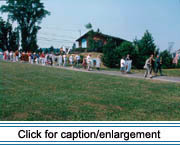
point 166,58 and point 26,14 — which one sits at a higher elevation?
point 26,14

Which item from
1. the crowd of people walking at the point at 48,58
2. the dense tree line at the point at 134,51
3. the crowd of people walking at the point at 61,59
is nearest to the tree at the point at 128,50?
the dense tree line at the point at 134,51

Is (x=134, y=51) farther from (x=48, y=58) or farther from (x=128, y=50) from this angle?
(x=48, y=58)

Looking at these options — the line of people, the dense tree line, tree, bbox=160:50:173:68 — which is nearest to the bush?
tree, bbox=160:50:173:68

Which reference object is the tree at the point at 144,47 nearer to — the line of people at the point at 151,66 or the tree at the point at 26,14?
the line of people at the point at 151,66

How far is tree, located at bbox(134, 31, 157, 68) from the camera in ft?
98.0

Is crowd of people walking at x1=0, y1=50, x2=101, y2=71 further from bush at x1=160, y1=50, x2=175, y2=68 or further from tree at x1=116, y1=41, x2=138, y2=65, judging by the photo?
bush at x1=160, y1=50, x2=175, y2=68

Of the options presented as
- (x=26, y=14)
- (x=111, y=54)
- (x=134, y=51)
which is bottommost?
(x=111, y=54)

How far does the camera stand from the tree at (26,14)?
31.1ft

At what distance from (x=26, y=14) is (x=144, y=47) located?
2210cm

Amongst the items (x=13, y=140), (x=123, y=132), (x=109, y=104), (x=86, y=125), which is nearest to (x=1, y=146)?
(x=13, y=140)

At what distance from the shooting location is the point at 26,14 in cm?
1030

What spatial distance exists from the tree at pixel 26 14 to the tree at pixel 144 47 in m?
20.1

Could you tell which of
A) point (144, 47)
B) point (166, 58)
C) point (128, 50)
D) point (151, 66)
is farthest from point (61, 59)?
point (151, 66)

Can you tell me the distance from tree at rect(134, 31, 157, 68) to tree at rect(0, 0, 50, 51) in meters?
20.1
